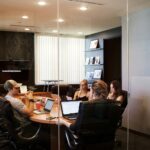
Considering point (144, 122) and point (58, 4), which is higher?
point (58, 4)

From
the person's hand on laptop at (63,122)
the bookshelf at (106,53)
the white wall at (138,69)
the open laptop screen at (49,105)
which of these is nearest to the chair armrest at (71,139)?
the person's hand on laptop at (63,122)

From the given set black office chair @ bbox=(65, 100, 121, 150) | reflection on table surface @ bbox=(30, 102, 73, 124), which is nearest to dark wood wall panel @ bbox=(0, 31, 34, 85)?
reflection on table surface @ bbox=(30, 102, 73, 124)

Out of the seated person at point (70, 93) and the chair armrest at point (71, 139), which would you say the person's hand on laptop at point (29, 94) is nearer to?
the seated person at point (70, 93)

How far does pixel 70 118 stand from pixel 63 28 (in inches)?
65.5

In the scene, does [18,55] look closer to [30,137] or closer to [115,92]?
[30,137]

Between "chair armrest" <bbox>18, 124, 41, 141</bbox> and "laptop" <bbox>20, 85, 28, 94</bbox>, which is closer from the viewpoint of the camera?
"chair armrest" <bbox>18, 124, 41, 141</bbox>

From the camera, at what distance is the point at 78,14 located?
15.1 feet

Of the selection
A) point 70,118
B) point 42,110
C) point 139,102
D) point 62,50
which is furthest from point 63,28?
point 139,102

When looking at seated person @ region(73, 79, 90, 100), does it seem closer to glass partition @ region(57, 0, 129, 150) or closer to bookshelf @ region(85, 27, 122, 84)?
glass partition @ region(57, 0, 129, 150)

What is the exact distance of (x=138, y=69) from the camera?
4848mm

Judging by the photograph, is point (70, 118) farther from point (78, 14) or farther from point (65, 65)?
point (78, 14)

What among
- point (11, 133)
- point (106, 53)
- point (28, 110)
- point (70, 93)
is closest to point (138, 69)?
point (106, 53)

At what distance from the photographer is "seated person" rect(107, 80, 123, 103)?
4085mm

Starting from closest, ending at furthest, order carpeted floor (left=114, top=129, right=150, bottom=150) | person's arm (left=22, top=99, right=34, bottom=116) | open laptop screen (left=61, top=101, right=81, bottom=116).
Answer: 1. open laptop screen (left=61, top=101, right=81, bottom=116)
2. person's arm (left=22, top=99, right=34, bottom=116)
3. carpeted floor (left=114, top=129, right=150, bottom=150)
